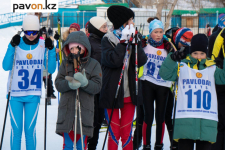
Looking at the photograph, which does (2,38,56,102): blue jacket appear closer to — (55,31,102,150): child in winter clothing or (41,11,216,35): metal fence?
(55,31,102,150): child in winter clothing

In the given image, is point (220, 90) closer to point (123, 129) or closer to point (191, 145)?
point (191, 145)

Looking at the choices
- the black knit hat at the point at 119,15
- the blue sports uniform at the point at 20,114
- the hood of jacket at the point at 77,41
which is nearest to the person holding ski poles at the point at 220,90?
the black knit hat at the point at 119,15

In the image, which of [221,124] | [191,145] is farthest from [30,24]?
[221,124]

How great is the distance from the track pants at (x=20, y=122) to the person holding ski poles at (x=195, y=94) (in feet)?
5.72

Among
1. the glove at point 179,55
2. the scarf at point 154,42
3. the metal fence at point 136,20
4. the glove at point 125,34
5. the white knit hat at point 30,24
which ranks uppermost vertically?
the metal fence at point 136,20

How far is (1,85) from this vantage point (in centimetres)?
1322

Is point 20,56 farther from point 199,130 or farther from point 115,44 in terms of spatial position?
point 199,130

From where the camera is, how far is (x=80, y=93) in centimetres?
398

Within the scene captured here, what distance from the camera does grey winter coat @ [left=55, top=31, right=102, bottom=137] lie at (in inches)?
152

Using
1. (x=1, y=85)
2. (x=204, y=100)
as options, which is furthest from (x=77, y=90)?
(x=1, y=85)

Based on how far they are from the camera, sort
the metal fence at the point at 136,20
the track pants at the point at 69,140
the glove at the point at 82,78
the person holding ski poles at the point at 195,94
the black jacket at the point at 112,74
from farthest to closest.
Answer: the metal fence at the point at 136,20 → the black jacket at the point at 112,74 → the track pants at the point at 69,140 → the person holding ski poles at the point at 195,94 → the glove at the point at 82,78

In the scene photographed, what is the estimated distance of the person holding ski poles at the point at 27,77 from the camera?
14.9 ft

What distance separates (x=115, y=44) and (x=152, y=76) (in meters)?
1.01

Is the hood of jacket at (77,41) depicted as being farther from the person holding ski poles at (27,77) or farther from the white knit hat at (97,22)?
the white knit hat at (97,22)
